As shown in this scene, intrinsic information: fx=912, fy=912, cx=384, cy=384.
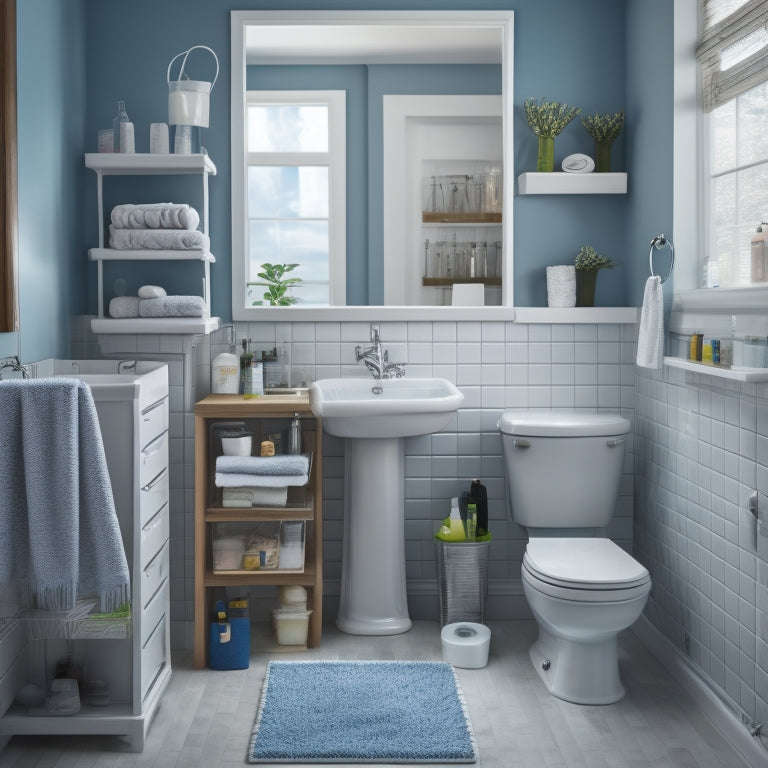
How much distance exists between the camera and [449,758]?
8.30 ft

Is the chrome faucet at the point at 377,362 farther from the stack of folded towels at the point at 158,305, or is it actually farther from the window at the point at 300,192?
the stack of folded towels at the point at 158,305

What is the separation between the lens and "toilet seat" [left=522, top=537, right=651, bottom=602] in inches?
109

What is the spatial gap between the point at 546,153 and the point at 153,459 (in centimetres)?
193

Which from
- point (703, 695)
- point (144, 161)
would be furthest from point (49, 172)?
point (703, 695)

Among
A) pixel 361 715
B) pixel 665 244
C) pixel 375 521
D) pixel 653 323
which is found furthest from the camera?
pixel 375 521

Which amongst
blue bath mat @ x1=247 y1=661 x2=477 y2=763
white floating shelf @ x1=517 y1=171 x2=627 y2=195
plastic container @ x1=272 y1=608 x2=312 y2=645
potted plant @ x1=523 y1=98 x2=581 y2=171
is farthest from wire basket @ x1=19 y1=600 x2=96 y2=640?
potted plant @ x1=523 y1=98 x2=581 y2=171

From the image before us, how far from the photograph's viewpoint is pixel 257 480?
3.19 metres

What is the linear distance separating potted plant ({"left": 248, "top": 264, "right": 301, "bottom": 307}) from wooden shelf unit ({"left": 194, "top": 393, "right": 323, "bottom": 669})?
1.60 feet

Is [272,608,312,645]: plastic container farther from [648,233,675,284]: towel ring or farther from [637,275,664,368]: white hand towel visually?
[648,233,675,284]: towel ring

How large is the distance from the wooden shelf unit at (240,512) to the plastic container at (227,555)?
0.10ft

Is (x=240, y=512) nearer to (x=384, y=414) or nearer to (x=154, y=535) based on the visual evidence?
(x=154, y=535)

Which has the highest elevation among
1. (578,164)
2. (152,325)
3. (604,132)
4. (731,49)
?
(731,49)

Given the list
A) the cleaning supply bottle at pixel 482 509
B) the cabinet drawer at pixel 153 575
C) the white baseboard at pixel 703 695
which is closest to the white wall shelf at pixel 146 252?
the cabinet drawer at pixel 153 575

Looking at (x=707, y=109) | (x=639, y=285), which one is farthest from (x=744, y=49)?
(x=639, y=285)
